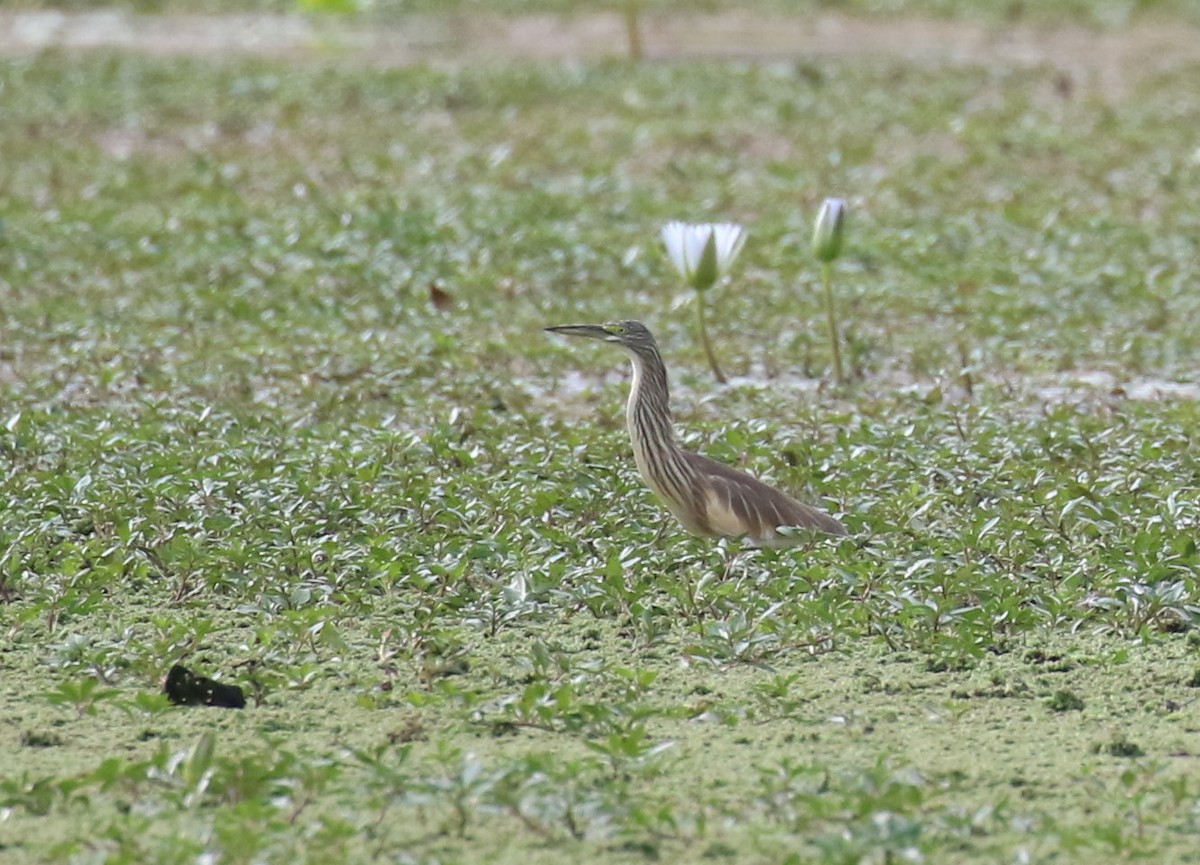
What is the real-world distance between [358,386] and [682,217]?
135 inches

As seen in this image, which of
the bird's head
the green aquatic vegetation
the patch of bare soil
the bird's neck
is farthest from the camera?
the patch of bare soil

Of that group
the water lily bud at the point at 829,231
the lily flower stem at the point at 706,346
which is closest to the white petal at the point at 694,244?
the lily flower stem at the point at 706,346

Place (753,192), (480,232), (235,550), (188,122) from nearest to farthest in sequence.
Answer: (235,550) → (480,232) → (753,192) → (188,122)

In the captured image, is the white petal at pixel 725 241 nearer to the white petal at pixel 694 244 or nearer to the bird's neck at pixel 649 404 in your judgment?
the white petal at pixel 694 244

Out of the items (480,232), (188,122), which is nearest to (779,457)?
(480,232)

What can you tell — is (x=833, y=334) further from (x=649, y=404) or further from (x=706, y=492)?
(x=706, y=492)

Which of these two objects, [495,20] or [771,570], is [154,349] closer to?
[771,570]

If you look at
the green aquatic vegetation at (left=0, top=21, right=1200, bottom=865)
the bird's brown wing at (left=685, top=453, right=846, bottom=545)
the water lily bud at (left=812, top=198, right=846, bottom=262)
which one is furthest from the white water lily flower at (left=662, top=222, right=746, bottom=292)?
the bird's brown wing at (left=685, top=453, right=846, bottom=545)

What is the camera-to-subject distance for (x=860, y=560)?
554cm

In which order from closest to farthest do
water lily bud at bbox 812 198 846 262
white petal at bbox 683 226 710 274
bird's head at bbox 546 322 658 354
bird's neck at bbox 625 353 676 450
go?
1. bird's neck at bbox 625 353 676 450
2. bird's head at bbox 546 322 658 354
3. white petal at bbox 683 226 710 274
4. water lily bud at bbox 812 198 846 262

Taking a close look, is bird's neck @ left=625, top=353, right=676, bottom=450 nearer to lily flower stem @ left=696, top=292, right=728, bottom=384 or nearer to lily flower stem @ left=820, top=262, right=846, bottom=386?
lily flower stem @ left=696, top=292, right=728, bottom=384

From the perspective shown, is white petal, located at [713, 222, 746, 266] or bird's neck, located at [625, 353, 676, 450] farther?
white petal, located at [713, 222, 746, 266]

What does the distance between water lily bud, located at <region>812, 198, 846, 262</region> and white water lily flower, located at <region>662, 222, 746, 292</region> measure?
307mm

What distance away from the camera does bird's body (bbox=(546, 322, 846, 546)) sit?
5.66 metres
